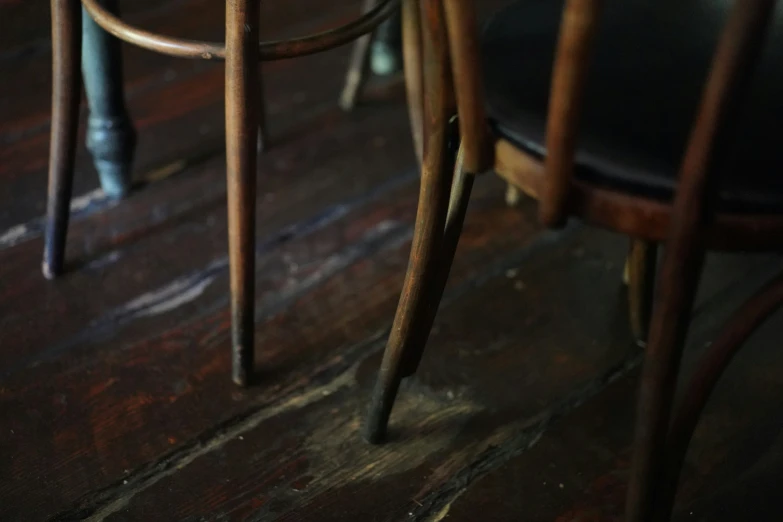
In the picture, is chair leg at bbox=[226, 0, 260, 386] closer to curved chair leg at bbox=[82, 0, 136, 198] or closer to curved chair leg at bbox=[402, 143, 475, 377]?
curved chair leg at bbox=[402, 143, 475, 377]

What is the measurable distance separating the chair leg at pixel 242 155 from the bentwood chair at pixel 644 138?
210mm

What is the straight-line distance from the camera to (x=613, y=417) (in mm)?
992

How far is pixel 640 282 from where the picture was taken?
3.41 ft

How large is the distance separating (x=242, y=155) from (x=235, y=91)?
7 cm

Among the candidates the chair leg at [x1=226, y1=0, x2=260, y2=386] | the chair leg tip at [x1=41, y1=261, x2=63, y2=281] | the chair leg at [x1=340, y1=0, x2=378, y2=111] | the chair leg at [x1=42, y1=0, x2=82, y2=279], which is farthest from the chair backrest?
the chair leg at [x1=340, y1=0, x2=378, y2=111]

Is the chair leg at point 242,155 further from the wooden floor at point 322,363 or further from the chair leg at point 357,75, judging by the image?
the chair leg at point 357,75

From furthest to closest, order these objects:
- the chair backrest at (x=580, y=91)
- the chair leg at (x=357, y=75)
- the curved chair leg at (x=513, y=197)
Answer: the chair leg at (x=357, y=75) → the curved chair leg at (x=513, y=197) → the chair backrest at (x=580, y=91)

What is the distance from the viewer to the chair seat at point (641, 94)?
1.99 ft

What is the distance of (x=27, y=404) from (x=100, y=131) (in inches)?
17.6

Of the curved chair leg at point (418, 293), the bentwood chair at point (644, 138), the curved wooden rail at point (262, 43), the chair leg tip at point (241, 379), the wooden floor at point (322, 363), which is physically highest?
the bentwood chair at point (644, 138)

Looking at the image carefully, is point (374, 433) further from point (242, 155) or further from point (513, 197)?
point (513, 197)

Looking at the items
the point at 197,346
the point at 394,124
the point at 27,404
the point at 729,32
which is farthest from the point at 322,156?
the point at 729,32

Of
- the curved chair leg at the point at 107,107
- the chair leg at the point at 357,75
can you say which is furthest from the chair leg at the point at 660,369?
the chair leg at the point at 357,75

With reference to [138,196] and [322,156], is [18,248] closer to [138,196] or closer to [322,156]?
[138,196]
